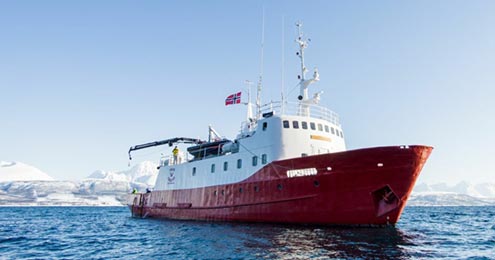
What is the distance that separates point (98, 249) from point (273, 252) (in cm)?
891

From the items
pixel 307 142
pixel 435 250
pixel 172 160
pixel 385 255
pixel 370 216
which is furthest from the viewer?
pixel 172 160

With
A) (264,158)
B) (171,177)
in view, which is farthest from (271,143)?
(171,177)

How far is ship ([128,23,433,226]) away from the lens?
59.2ft

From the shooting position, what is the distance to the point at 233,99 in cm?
3042

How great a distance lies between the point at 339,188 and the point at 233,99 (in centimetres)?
1454

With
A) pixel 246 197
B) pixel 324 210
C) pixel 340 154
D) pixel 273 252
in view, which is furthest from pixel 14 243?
pixel 340 154

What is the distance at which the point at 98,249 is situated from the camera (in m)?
16.7

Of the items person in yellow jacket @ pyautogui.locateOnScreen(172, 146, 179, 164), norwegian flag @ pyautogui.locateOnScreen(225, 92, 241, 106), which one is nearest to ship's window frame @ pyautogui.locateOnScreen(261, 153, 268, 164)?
norwegian flag @ pyautogui.locateOnScreen(225, 92, 241, 106)

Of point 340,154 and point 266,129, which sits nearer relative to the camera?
point 340,154

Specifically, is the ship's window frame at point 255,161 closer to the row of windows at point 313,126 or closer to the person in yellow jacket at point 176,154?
the row of windows at point 313,126

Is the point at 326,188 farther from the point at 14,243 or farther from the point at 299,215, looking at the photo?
the point at 14,243

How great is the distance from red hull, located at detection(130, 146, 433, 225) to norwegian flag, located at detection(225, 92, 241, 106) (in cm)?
910

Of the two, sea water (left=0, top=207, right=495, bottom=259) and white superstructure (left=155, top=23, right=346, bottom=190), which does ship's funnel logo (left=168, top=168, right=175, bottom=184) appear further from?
sea water (left=0, top=207, right=495, bottom=259)

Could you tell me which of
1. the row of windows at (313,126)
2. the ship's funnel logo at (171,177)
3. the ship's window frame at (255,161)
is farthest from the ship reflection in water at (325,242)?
the ship's funnel logo at (171,177)
